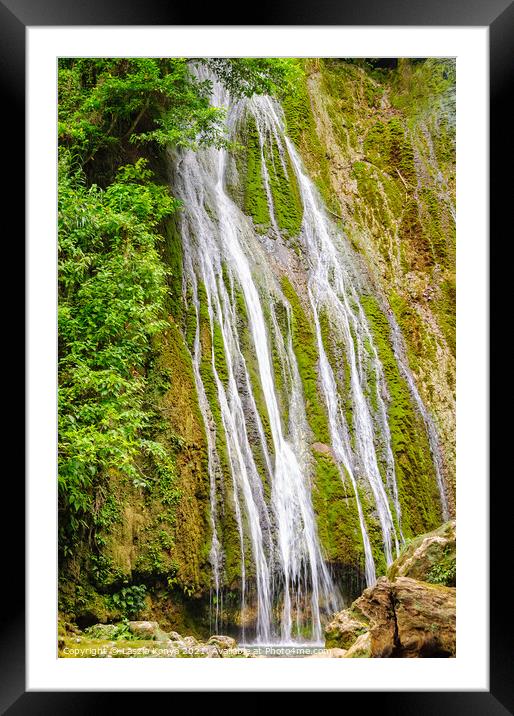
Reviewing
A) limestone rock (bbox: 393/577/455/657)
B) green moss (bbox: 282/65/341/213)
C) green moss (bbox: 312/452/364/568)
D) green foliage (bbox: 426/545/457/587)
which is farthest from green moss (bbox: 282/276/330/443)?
limestone rock (bbox: 393/577/455/657)

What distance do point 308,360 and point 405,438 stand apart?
111 cm

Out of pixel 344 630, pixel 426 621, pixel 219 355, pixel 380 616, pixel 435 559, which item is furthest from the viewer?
pixel 219 355

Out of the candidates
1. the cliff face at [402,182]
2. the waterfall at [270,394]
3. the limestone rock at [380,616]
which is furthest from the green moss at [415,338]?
the limestone rock at [380,616]

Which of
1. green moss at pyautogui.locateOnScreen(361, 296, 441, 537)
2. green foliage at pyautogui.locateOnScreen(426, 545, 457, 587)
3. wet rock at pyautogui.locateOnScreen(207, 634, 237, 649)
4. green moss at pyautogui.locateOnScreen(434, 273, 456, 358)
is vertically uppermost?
green moss at pyautogui.locateOnScreen(434, 273, 456, 358)

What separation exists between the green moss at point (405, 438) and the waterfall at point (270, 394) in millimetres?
74

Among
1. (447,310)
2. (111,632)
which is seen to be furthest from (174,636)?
(447,310)

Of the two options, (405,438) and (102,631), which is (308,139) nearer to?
(405,438)

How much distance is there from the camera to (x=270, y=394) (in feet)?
17.7

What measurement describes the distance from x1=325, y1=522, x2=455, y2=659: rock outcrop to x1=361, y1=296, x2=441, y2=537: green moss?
85cm

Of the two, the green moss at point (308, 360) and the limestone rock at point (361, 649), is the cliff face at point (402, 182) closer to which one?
the green moss at point (308, 360)

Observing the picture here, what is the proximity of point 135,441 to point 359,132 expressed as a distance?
13.9 feet

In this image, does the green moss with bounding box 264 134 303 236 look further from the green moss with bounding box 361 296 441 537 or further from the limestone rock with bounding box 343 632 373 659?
the limestone rock with bounding box 343 632 373 659

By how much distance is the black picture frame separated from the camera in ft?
10.9
